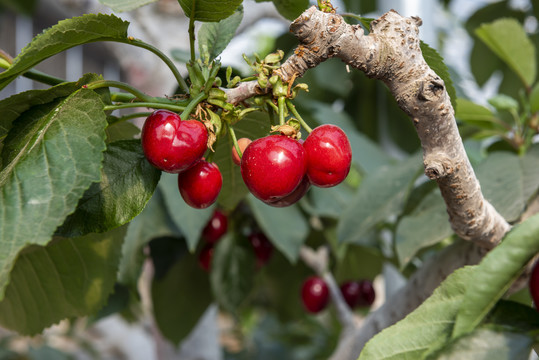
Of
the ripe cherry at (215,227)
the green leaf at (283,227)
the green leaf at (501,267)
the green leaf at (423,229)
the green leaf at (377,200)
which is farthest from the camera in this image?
the ripe cherry at (215,227)

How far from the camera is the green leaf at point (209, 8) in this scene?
0.48m

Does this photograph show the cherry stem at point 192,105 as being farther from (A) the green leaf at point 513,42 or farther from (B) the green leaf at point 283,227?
(A) the green leaf at point 513,42

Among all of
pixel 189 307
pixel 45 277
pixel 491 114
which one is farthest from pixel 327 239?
pixel 45 277

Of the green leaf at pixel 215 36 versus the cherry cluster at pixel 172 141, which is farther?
the green leaf at pixel 215 36

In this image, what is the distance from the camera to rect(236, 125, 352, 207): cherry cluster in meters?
0.44

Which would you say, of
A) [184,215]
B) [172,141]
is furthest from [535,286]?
[184,215]

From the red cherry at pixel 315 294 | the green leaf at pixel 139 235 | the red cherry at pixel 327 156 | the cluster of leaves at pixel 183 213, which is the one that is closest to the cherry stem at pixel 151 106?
the cluster of leaves at pixel 183 213

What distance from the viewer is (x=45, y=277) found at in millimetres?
623

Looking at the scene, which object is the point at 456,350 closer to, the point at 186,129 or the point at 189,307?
the point at 186,129

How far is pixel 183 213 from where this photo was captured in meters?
0.98

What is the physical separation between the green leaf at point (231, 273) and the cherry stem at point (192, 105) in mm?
687

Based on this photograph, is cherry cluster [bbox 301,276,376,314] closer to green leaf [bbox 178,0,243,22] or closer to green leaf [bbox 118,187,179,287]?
green leaf [bbox 118,187,179,287]

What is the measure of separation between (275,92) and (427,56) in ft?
0.55

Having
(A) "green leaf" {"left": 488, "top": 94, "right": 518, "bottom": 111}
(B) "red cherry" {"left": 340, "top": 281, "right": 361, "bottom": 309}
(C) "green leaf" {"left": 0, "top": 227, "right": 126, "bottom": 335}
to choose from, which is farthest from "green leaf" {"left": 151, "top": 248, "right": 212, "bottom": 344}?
(A) "green leaf" {"left": 488, "top": 94, "right": 518, "bottom": 111}
